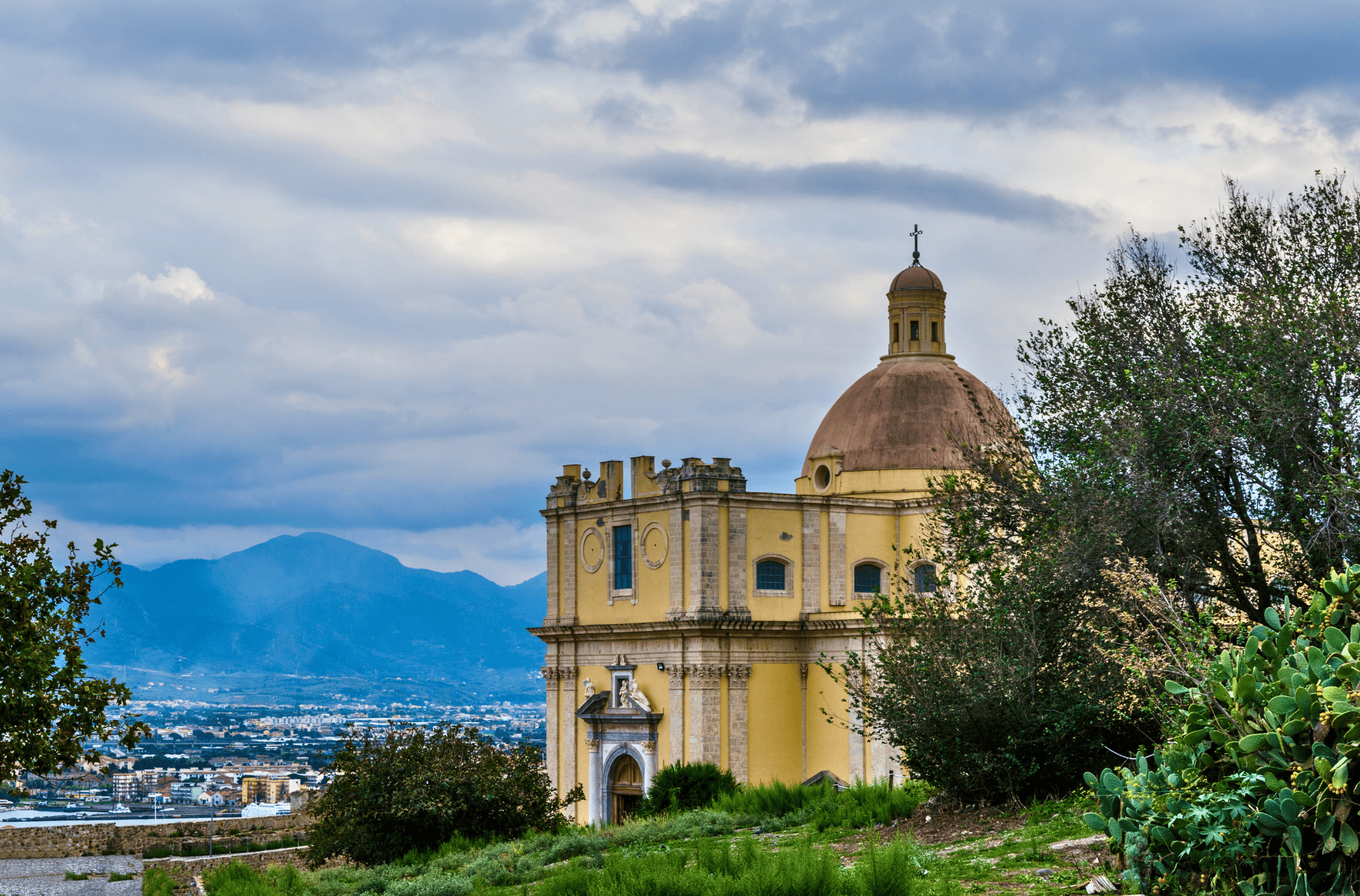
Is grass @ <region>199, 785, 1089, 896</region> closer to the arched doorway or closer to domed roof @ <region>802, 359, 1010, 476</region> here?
the arched doorway

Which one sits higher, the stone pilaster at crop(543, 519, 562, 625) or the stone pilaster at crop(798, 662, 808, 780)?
the stone pilaster at crop(543, 519, 562, 625)

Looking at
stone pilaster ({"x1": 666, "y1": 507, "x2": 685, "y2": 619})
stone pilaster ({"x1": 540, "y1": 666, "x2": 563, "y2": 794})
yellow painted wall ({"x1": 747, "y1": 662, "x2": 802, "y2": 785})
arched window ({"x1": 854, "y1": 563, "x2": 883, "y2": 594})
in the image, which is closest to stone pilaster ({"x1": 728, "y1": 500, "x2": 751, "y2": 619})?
stone pilaster ({"x1": 666, "y1": 507, "x2": 685, "y2": 619})

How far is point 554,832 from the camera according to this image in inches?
866

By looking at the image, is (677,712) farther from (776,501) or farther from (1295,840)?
(1295,840)

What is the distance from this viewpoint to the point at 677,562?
3712 centimetres

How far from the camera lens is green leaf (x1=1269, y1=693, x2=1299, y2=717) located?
923 cm

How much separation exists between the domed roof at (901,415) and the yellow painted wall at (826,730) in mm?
5538

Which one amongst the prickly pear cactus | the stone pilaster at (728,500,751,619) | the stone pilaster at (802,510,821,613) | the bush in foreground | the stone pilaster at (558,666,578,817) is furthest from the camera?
the stone pilaster at (558,666,578,817)

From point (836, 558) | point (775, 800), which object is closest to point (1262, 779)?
point (775, 800)

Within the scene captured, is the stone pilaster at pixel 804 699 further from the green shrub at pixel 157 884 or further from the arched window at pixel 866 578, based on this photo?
the green shrub at pixel 157 884

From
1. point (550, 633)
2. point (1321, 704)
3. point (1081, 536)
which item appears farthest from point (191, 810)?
point (1321, 704)

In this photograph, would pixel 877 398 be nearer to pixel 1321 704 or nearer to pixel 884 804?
pixel 884 804

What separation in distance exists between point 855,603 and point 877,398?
5684 mm

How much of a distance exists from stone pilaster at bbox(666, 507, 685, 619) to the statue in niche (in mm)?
2271
